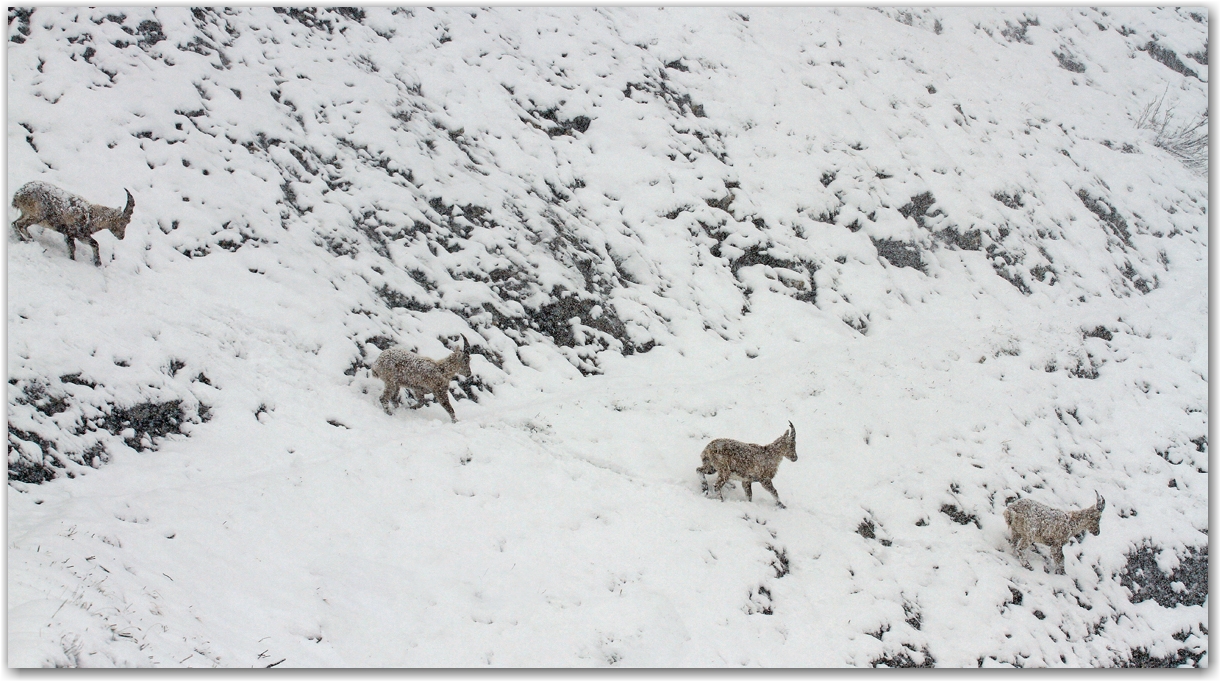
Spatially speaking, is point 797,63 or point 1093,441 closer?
point 1093,441

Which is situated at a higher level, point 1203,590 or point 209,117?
point 209,117

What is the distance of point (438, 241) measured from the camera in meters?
12.7

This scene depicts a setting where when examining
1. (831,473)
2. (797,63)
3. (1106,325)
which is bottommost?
(831,473)

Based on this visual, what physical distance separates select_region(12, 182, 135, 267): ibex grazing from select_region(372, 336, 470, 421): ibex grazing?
4.11 metres

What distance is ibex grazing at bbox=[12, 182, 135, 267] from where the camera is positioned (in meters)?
8.57

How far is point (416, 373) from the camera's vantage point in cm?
965

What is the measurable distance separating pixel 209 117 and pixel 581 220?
7459 millimetres

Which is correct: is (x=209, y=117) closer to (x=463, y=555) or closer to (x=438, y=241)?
(x=438, y=241)

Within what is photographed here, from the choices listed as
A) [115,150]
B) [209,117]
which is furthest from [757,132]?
[115,150]

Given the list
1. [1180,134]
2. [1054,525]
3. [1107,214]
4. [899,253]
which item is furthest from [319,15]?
[1180,134]

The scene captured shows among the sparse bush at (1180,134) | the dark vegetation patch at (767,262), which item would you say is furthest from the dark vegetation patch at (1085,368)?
the sparse bush at (1180,134)

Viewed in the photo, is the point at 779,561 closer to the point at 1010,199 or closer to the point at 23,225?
the point at 23,225

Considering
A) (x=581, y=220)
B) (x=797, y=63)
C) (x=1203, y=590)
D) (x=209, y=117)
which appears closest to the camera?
(x=1203, y=590)

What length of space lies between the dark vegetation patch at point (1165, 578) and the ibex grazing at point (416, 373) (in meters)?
10.5
